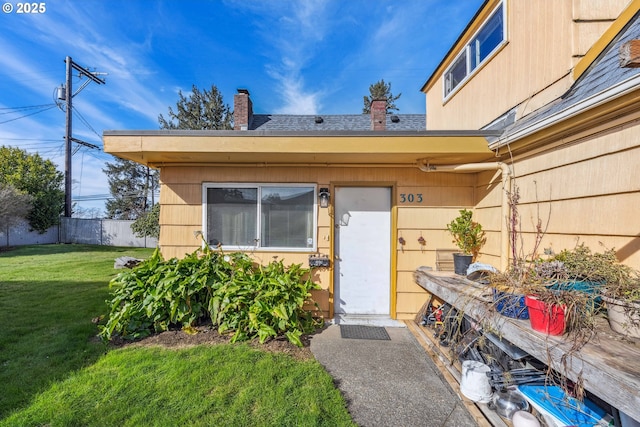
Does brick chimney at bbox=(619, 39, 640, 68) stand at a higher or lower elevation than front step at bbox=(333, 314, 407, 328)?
higher

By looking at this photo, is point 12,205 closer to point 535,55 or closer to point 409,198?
point 409,198

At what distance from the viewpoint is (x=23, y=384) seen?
225 cm

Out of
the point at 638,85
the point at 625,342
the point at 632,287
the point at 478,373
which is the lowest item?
the point at 478,373

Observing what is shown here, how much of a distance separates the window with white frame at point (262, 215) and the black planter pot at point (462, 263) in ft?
6.44

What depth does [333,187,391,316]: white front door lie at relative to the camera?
12.8ft

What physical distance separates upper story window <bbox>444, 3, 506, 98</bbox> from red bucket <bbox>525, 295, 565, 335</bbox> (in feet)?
11.9

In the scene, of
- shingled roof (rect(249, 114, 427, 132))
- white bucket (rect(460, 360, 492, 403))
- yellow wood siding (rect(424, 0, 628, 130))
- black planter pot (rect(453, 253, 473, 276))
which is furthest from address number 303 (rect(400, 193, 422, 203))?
shingled roof (rect(249, 114, 427, 132))

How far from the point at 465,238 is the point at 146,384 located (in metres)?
3.93

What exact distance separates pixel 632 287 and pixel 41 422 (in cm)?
400

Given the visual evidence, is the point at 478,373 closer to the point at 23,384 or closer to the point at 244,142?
the point at 244,142

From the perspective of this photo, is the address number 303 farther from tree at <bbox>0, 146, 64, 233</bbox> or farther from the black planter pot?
tree at <bbox>0, 146, 64, 233</bbox>

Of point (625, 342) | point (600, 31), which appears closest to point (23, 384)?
point (625, 342)

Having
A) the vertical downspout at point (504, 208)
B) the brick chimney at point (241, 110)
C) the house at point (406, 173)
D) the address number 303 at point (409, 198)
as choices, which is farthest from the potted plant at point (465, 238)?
the brick chimney at point (241, 110)

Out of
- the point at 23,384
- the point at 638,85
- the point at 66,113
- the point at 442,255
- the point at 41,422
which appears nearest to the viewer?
the point at 638,85
